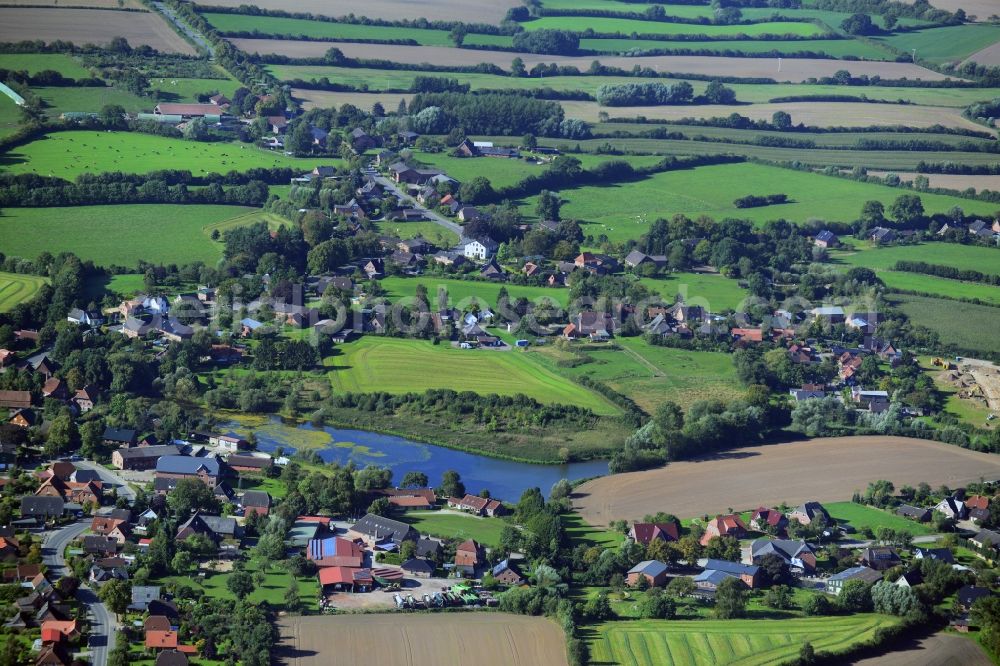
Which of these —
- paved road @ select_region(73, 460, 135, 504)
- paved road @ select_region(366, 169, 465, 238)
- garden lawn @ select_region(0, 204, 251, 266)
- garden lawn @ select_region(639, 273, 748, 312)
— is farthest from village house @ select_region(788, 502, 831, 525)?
paved road @ select_region(366, 169, 465, 238)

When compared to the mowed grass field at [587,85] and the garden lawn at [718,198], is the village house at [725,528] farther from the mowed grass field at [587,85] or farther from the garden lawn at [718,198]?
the mowed grass field at [587,85]

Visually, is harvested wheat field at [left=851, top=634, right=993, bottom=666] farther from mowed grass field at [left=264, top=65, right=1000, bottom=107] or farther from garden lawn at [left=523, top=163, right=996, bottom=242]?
mowed grass field at [left=264, top=65, right=1000, bottom=107]

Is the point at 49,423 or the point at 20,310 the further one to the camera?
the point at 20,310

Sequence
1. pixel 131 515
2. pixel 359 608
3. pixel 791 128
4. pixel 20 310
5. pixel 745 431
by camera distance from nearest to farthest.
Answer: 1. pixel 359 608
2. pixel 131 515
3. pixel 745 431
4. pixel 20 310
5. pixel 791 128

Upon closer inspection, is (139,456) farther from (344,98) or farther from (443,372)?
(344,98)

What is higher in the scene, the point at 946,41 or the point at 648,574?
the point at 946,41

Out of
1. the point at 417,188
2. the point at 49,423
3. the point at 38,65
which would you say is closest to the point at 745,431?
the point at 49,423

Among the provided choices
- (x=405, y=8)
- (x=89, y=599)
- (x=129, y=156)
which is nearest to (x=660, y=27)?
(x=405, y=8)

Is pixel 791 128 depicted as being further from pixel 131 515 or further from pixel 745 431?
→ pixel 131 515
